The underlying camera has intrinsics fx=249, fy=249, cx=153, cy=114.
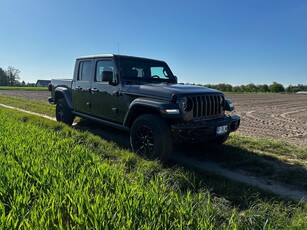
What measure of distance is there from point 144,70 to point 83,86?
5.82 feet

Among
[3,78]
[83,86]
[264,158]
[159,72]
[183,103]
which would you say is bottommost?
[264,158]

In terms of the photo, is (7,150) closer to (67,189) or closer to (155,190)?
(67,189)

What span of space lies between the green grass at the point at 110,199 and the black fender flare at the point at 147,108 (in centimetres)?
89

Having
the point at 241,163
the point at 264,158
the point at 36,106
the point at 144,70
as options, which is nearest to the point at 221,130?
the point at 241,163

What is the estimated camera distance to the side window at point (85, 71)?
21.1 ft

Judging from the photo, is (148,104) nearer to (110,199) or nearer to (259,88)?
(110,199)

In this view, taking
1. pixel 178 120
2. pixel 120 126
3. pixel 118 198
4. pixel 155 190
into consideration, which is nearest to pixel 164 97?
pixel 178 120

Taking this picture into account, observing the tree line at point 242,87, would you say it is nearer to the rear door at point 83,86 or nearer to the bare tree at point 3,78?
the bare tree at point 3,78

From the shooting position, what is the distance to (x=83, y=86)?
21.5 feet

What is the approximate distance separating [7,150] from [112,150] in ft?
6.44

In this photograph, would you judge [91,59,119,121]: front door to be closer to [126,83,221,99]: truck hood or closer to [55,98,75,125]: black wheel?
[126,83,221,99]: truck hood

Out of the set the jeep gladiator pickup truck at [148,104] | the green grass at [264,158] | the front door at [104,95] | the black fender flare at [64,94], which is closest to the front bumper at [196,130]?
the jeep gladiator pickup truck at [148,104]

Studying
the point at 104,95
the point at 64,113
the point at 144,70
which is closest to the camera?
the point at 104,95

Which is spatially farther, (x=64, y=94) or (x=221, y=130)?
(x=64, y=94)
